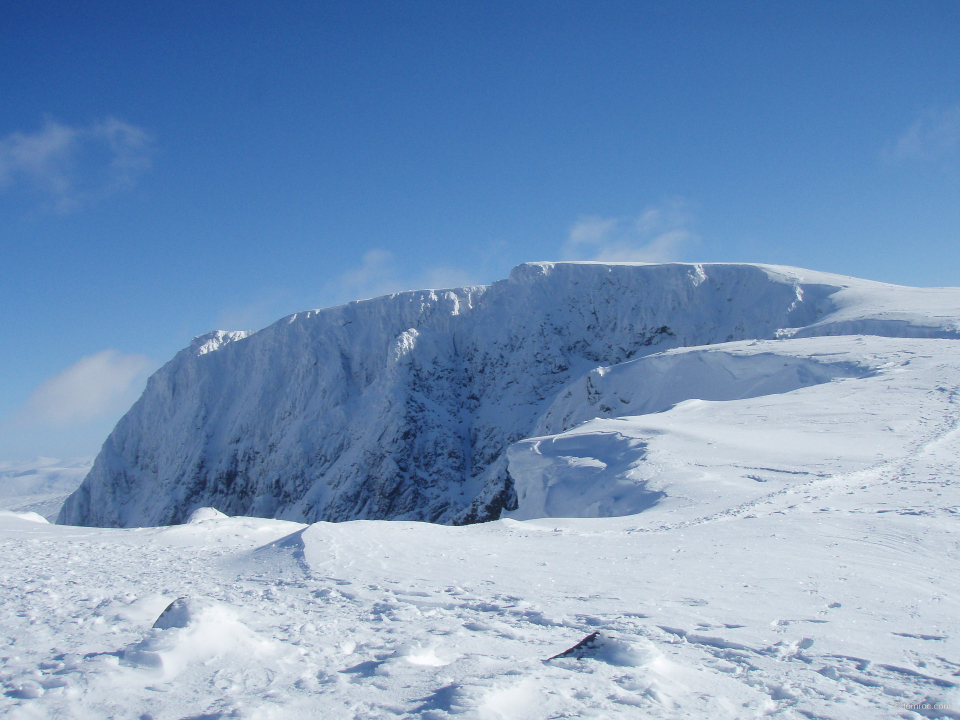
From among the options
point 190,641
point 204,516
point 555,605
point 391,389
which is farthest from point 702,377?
point 391,389

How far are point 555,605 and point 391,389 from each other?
51.5 metres

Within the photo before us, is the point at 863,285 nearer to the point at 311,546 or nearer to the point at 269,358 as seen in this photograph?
the point at 311,546

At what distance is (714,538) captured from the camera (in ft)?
25.7

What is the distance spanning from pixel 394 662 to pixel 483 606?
5.18 ft

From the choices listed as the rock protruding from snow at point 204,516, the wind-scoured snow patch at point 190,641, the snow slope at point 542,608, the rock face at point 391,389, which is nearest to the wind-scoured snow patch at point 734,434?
the snow slope at point 542,608

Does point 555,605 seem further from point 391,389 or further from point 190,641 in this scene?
point 391,389

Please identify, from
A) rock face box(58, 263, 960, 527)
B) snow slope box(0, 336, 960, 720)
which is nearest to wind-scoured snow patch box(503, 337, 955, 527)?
snow slope box(0, 336, 960, 720)

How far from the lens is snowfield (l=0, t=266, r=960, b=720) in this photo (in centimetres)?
367

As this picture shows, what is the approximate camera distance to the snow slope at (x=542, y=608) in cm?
367

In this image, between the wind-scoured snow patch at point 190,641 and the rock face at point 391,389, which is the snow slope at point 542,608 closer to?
the wind-scoured snow patch at point 190,641

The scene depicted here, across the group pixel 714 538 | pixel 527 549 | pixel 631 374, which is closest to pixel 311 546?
pixel 527 549

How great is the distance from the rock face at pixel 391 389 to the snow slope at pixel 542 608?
37383 mm

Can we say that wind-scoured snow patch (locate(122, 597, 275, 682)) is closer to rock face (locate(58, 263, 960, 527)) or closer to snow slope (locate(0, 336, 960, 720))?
snow slope (locate(0, 336, 960, 720))

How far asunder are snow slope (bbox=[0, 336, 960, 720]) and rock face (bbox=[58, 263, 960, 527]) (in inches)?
1472
